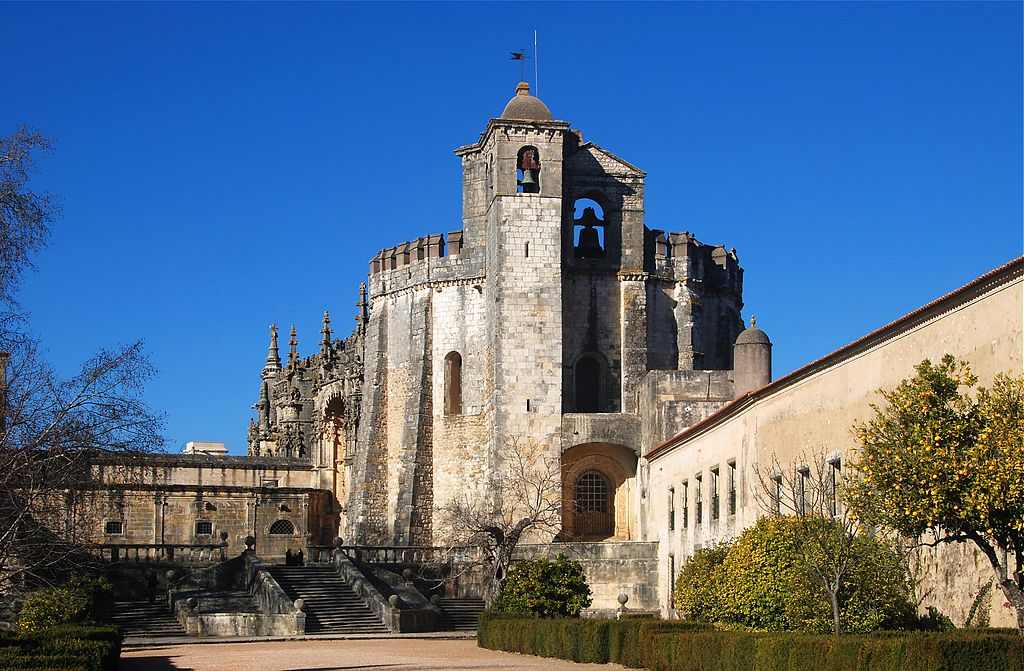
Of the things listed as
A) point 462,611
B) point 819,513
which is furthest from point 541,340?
point 819,513

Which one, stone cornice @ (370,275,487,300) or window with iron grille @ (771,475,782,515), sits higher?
stone cornice @ (370,275,487,300)

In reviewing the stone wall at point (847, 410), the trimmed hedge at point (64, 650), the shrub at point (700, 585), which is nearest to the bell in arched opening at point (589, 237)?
the stone wall at point (847, 410)

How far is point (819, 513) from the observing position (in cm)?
2681

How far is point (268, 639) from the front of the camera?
127ft

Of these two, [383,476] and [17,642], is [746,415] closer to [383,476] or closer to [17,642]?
[17,642]

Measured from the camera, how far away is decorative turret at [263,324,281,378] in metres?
77.6

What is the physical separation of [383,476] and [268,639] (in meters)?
19.2

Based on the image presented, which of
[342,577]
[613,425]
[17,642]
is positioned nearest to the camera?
[17,642]

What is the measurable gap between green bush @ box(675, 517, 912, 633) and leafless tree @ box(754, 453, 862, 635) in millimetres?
102

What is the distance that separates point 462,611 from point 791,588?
67.6 feet

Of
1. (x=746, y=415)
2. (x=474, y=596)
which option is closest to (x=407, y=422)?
(x=474, y=596)

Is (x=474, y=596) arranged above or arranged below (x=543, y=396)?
below

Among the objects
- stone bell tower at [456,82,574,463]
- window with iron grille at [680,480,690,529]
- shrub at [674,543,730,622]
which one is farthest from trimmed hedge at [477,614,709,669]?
stone bell tower at [456,82,574,463]

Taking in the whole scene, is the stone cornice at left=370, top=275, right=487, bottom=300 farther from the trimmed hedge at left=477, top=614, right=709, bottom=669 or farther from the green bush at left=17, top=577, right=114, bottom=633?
the trimmed hedge at left=477, top=614, right=709, bottom=669
